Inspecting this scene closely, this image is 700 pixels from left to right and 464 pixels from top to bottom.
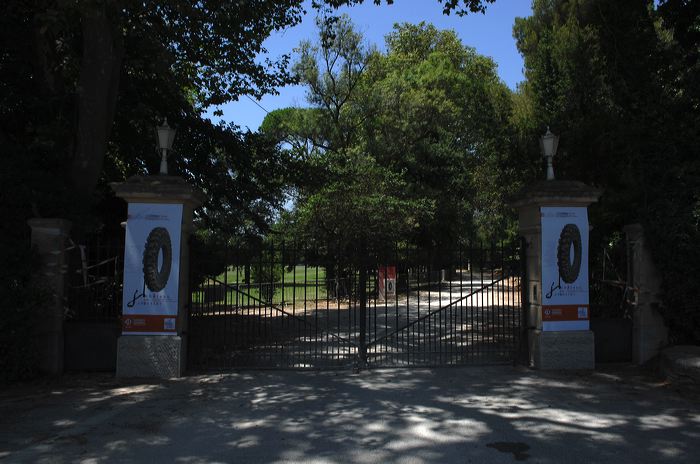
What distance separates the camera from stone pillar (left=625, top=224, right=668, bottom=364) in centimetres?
850

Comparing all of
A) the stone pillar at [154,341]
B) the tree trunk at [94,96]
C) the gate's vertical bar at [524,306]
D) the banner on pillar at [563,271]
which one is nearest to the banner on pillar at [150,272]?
the stone pillar at [154,341]

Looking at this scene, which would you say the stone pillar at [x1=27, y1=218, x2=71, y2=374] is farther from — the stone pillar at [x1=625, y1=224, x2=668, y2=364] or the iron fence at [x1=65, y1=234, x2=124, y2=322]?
the stone pillar at [x1=625, y1=224, x2=668, y2=364]

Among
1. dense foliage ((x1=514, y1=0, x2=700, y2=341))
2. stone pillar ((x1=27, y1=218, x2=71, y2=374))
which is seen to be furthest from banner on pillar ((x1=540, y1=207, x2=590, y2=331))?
stone pillar ((x1=27, y1=218, x2=71, y2=374))

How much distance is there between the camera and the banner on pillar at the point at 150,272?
26.0ft

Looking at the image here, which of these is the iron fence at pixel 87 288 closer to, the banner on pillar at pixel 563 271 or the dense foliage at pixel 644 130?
the banner on pillar at pixel 563 271

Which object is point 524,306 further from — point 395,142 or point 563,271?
point 395,142

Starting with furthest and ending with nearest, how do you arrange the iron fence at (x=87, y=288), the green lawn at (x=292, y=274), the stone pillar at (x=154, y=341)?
the green lawn at (x=292, y=274), the iron fence at (x=87, y=288), the stone pillar at (x=154, y=341)

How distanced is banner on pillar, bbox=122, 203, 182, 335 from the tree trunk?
72.1 inches

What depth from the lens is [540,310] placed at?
8398 millimetres

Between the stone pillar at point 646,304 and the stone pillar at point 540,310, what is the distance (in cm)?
82

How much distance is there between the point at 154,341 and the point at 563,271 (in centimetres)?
625

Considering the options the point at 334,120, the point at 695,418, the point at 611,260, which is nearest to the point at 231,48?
the point at 611,260

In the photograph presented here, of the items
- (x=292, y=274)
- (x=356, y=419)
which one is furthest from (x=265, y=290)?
(x=356, y=419)

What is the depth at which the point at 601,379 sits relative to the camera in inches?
306
